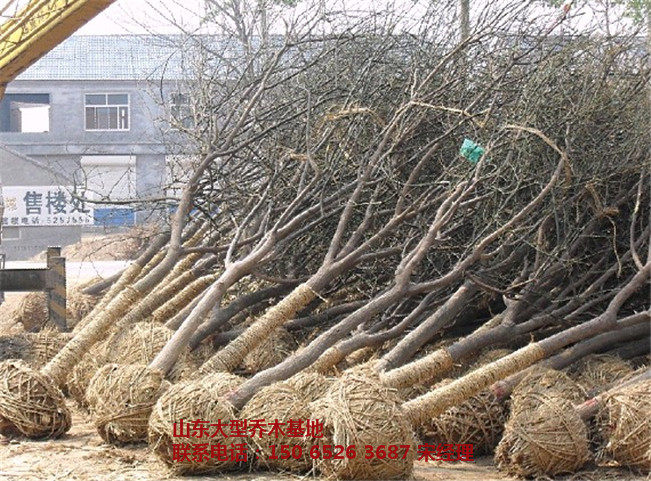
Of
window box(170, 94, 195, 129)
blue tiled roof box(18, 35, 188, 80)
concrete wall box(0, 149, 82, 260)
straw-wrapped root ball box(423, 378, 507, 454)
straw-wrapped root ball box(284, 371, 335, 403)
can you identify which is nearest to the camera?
straw-wrapped root ball box(284, 371, 335, 403)

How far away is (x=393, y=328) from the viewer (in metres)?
6.88

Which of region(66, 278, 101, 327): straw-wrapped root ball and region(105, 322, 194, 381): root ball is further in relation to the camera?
region(66, 278, 101, 327): straw-wrapped root ball

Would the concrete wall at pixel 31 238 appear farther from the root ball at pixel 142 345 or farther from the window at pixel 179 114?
the root ball at pixel 142 345

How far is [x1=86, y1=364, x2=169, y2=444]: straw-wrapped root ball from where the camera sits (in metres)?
6.11

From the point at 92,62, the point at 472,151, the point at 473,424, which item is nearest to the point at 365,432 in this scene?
the point at 473,424

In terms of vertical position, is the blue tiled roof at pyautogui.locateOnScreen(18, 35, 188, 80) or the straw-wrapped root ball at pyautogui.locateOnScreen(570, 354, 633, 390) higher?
the blue tiled roof at pyautogui.locateOnScreen(18, 35, 188, 80)

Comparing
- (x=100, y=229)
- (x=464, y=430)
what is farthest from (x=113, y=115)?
(x=464, y=430)

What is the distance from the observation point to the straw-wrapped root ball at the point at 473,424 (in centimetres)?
610

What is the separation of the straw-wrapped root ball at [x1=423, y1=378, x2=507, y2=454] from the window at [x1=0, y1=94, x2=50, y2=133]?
28.7m

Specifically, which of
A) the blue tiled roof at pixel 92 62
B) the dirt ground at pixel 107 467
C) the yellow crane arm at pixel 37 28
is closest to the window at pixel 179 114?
the yellow crane arm at pixel 37 28

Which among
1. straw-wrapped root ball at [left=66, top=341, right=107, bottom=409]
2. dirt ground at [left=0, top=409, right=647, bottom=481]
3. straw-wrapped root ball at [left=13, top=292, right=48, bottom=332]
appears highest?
straw-wrapped root ball at [left=13, top=292, right=48, bottom=332]

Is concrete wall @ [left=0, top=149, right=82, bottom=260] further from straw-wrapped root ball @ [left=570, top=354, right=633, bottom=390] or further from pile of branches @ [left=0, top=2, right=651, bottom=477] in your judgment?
straw-wrapped root ball @ [left=570, top=354, right=633, bottom=390]

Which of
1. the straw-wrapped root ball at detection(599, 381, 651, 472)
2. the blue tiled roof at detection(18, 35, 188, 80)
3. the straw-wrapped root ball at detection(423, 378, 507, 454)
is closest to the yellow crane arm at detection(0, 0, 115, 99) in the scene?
the straw-wrapped root ball at detection(423, 378, 507, 454)

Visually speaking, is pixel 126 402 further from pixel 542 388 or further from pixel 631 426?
pixel 631 426
